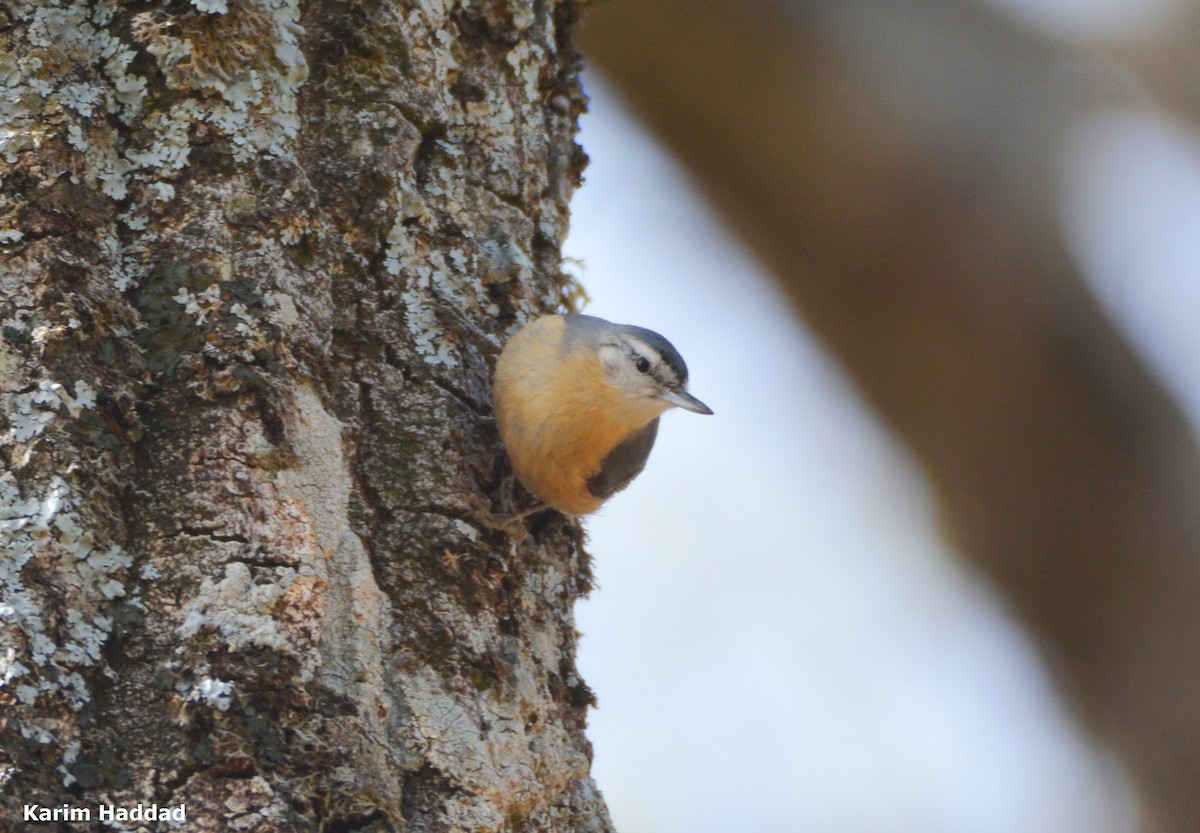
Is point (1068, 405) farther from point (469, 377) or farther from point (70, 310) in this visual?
point (70, 310)

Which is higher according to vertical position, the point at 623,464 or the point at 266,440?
the point at 623,464

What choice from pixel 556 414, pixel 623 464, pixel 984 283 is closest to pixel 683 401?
pixel 623 464

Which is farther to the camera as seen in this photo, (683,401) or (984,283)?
(984,283)

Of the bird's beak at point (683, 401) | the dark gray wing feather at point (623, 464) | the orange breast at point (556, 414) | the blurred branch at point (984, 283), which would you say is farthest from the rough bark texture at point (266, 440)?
the blurred branch at point (984, 283)

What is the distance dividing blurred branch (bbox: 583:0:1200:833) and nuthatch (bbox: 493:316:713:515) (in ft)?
3.14

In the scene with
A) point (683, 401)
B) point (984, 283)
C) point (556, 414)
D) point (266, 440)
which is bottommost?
point (266, 440)

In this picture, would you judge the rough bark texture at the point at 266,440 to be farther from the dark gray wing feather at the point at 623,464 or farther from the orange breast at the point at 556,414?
the dark gray wing feather at the point at 623,464

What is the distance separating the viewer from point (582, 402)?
2377 millimetres

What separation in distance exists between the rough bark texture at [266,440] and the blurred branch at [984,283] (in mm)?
1296

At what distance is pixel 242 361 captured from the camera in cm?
155

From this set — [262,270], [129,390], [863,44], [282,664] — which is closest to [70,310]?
[129,390]

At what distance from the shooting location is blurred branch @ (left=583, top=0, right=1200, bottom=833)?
123 inches

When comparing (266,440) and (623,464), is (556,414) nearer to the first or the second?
(623,464)

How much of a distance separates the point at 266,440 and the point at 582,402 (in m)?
0.93
